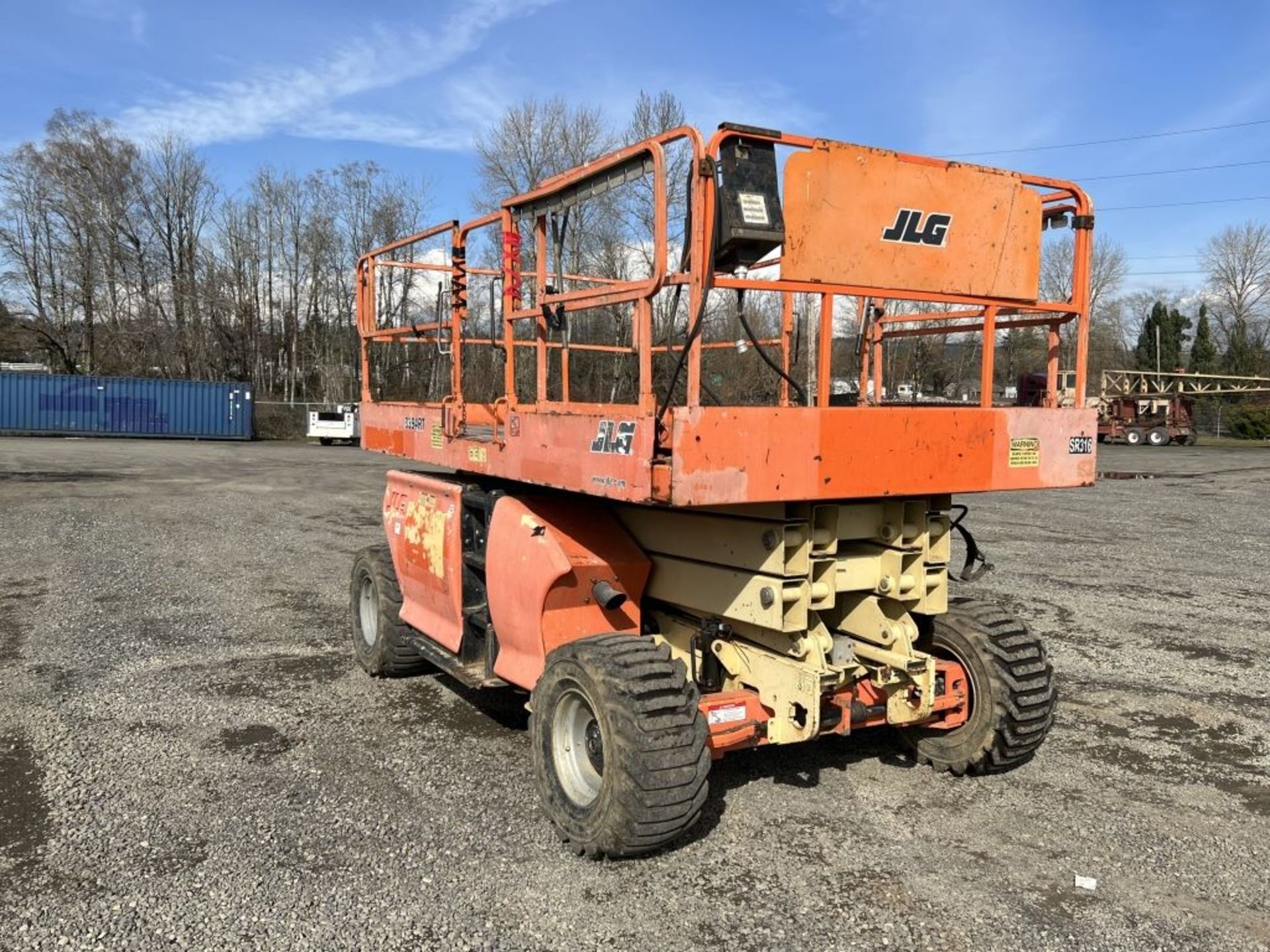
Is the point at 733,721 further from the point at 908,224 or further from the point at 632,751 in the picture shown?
the point at 908,224

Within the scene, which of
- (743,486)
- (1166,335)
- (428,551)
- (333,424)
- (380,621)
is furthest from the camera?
(1166,335)

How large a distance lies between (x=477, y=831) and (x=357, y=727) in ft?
4.99

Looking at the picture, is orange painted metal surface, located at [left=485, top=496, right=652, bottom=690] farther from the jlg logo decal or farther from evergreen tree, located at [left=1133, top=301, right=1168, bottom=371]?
evergreen tree, located at [left=1133, top=301, right=1168, bottom=371]

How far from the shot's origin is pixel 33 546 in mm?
10844

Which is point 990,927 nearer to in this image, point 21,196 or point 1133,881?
point 1133,881

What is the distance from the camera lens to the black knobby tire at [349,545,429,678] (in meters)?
5.87

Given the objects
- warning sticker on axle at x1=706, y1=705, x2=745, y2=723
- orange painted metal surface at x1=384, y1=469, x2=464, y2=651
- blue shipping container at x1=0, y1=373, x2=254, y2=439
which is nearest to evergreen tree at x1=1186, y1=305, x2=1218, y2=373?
blue shipping container at x1=0, y1=373, x2=254, y2=439

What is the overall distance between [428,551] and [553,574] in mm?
1446

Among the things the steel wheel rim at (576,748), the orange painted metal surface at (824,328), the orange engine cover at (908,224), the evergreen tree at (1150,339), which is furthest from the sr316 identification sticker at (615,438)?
the evergreen tree at (1150,339)

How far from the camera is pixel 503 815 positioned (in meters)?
4.11

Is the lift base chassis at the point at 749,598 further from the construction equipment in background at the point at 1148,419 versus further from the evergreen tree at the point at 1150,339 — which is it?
the evergreen tree at the point at 1150,339

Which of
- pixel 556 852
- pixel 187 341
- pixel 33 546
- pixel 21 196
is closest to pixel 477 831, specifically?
pixel 556 852

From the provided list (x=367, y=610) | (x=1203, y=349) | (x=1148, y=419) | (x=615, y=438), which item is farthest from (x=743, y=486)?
(x=1203, y=349)

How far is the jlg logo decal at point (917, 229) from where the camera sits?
345 cm
